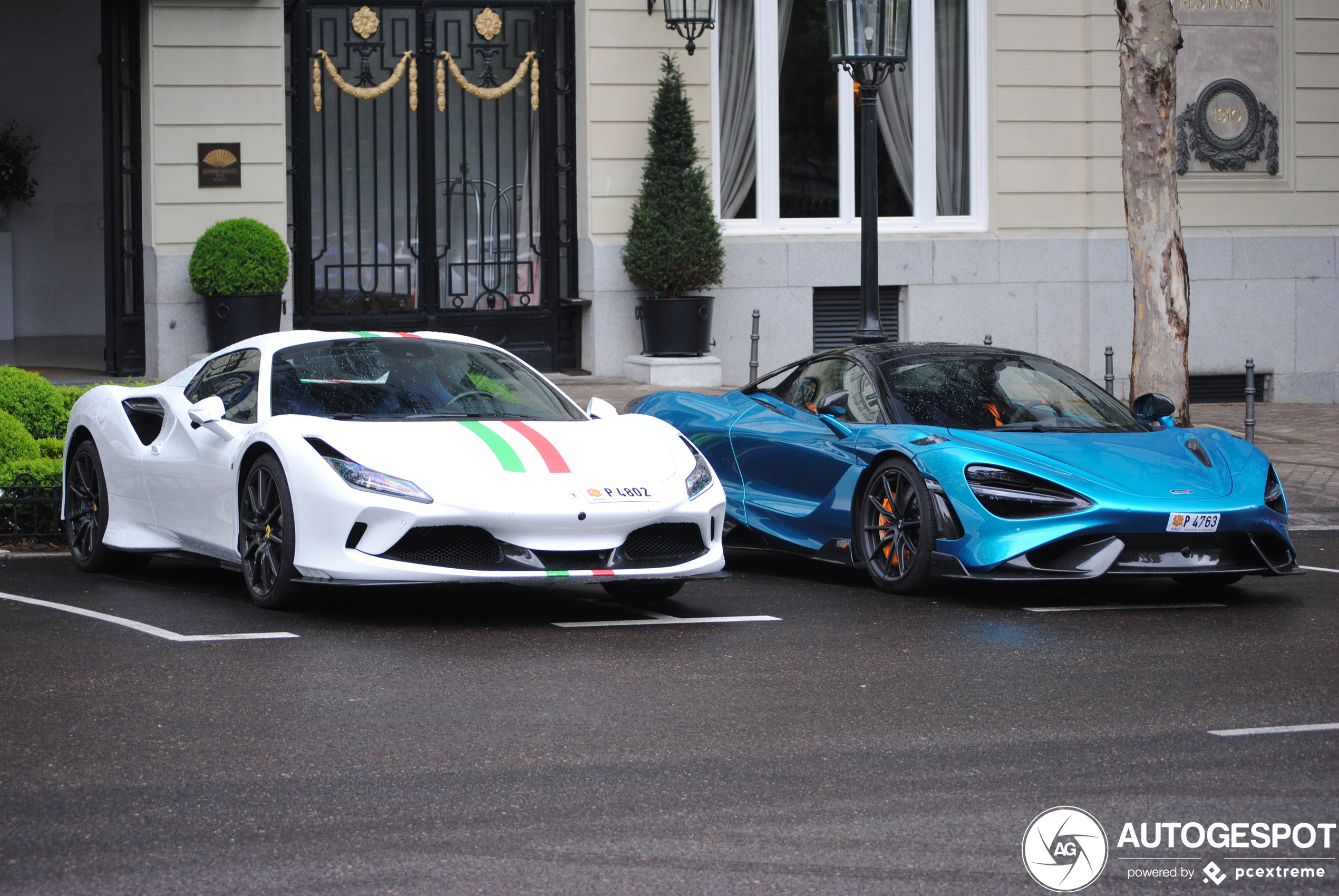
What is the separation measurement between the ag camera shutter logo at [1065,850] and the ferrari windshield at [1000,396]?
451cm

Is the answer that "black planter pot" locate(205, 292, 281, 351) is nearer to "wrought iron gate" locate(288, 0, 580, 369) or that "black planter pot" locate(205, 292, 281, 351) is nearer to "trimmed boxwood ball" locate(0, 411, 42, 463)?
"wrought iron gate" locate(288, 0, 580, 369)

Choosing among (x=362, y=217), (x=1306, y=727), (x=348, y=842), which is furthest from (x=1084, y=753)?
(x=362, y=217)

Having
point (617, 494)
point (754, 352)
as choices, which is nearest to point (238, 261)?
point (754, 352)

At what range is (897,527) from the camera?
336 inches

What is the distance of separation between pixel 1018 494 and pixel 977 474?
0.78 feet

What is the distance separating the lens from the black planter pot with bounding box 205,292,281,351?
16.7 m

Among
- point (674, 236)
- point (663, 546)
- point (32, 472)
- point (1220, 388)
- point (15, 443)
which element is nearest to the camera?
point (663, 546)

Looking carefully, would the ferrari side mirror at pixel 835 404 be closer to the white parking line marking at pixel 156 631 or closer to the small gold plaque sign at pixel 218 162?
the white parking line marking at pixel 156 631

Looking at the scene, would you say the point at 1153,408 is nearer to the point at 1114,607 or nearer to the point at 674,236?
the point at 1114,607

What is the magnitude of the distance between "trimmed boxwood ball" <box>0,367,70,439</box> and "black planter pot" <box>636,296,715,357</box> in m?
7.23

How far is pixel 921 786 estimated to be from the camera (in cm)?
481

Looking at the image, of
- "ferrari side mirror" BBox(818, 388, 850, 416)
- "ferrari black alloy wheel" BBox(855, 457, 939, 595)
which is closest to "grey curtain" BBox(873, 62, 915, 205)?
"ferrari side mirror" BBox(818, 388, 850, 416)

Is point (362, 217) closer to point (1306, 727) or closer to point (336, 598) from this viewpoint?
point (336, 598)

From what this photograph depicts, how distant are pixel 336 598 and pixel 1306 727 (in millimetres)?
4330
